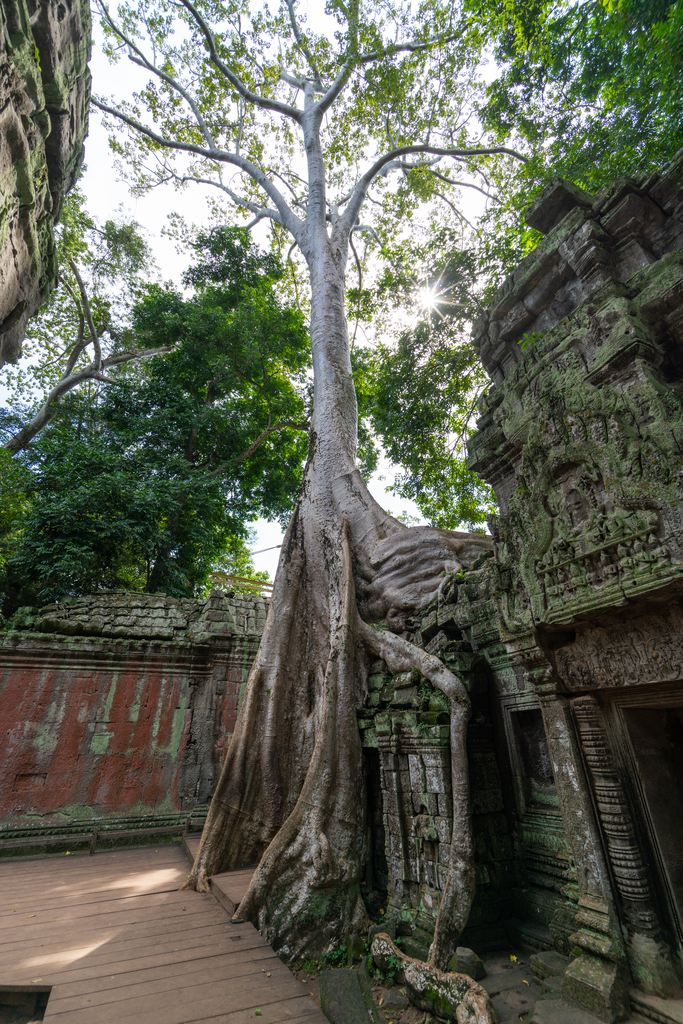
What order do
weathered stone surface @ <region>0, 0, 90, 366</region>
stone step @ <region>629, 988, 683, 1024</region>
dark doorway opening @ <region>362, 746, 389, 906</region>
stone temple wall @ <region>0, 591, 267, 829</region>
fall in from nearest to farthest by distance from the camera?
stone step @ <region>629, 988, 683, 1024</region> < dark doorway opening @ <region>362, 746, 389, 906</region> < weathered stone surface @ <region>0, 0, 90, 366</region> < stone temple wall @ <region>0, 591, 267, 829</region>

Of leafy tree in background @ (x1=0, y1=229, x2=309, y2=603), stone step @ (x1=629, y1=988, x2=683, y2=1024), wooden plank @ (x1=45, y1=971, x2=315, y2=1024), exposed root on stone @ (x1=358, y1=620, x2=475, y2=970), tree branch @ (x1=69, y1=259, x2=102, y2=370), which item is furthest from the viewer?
tree branch @ (x1=69, y1=259, x2=102, y2=370)

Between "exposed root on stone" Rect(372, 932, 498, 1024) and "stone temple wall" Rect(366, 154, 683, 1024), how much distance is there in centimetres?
30

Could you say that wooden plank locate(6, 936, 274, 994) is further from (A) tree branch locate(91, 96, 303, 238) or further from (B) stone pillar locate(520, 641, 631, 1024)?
(A) tree branch locate(91, 96, 303, 238)

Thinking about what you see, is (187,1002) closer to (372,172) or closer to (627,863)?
(627,863)

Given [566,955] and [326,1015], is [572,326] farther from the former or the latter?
[326,1015]

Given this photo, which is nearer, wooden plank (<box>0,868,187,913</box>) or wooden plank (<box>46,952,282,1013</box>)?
wooden plank (<box>46,952,282,1013</box>)

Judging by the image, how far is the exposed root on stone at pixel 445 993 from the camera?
225cm

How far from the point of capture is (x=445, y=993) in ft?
8.00

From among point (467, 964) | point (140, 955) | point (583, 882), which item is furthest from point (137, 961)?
point (583, 882)

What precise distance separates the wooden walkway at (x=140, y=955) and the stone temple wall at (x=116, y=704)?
1.46 metres

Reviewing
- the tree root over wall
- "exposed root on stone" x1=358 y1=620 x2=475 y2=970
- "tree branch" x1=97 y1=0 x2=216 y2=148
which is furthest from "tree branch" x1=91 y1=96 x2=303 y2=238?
Result: "exposed root on stone" x1=358 y1=620 x2=475 y2=970

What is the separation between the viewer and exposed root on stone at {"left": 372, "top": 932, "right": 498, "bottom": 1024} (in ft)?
7.39

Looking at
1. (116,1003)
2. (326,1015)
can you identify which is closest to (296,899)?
(326,1015)

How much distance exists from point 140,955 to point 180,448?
1082 centimetres
